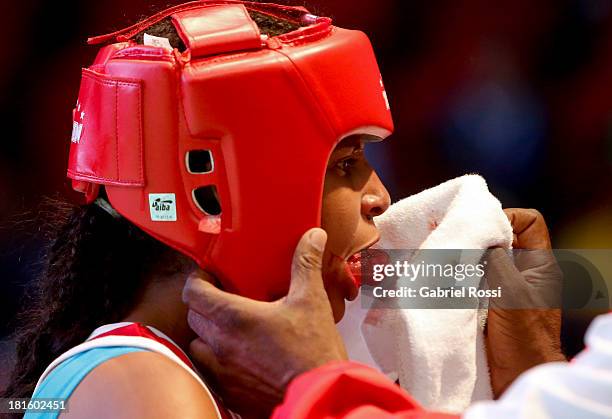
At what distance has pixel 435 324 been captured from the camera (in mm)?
1705

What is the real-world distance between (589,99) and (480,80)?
1.07 ft

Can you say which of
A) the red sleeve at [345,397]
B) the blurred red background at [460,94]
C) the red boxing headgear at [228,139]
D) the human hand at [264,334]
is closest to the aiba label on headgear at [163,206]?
the red boxing headgear at [228,139]

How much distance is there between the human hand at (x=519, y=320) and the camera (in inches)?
69.7

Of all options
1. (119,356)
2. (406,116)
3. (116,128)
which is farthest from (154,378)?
(406,116)

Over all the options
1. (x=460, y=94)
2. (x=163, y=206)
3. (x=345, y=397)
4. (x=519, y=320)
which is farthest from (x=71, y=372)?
(x=460, y=94)

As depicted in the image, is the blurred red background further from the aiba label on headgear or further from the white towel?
the aiba label on headgear

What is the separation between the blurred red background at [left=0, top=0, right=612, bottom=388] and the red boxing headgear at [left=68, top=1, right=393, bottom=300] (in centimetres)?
112

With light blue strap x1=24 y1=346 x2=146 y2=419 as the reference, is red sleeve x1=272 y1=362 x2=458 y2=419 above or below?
above

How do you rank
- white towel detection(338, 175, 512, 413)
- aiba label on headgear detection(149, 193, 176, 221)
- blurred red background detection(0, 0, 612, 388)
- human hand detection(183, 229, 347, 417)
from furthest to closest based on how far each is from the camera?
blurred red background detection(0, 0, 612, 388)
white towel detection(338, 175, 512, 413)
aiba label on headgear detection(149, 193, 176, 221)
human hand detection(183, 229, 347, 417)

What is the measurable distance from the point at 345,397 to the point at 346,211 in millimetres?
657

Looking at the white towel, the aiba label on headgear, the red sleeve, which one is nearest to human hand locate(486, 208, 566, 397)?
the white towel

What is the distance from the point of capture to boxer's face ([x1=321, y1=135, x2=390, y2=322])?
4.98 ft

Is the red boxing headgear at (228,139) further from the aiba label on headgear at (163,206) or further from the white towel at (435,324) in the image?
the white towel at (435,324)

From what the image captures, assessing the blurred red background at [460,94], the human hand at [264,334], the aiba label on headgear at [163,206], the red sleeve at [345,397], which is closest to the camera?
the red sleeve at [345,397]
